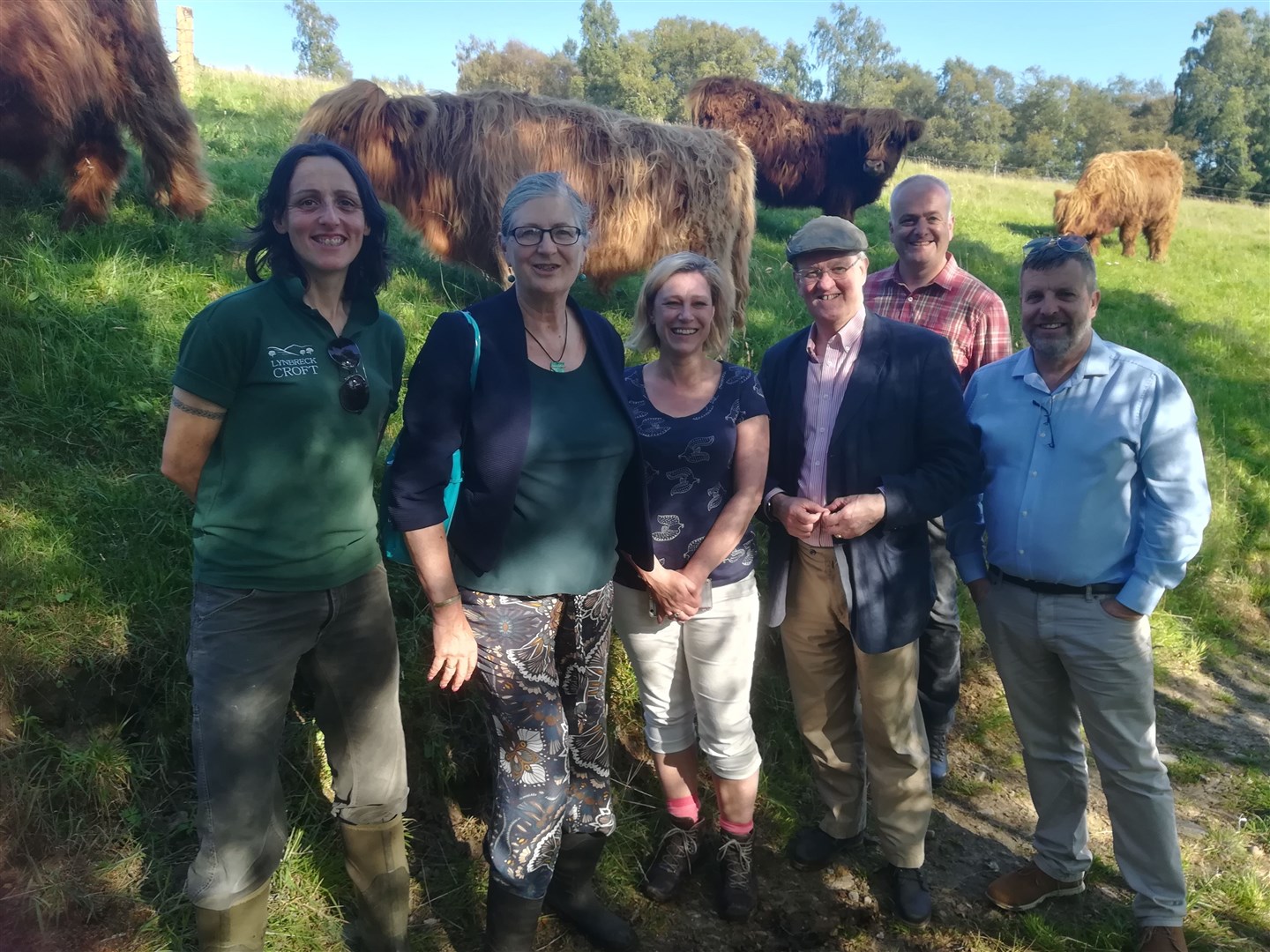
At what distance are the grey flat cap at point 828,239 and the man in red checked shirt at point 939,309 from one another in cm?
83

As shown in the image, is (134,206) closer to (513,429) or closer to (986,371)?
(513,429)

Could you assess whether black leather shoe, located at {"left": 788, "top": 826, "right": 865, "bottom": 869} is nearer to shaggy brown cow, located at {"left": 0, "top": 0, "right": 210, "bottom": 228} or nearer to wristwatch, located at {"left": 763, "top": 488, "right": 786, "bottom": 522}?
wristwatch, located at {"left": 763, "top": 488, "right": 786, "bottom": 522}

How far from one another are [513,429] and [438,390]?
21cm

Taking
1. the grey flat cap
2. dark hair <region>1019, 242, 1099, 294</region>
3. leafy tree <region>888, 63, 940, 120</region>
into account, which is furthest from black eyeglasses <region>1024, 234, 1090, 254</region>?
leafy tree <region>888, 63, 940, 120</region>

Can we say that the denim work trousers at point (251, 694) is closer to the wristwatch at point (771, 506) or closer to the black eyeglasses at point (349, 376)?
the black eyeglasses at point (349, 376)

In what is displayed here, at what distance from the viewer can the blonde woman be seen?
256cm

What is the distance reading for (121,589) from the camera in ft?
9.89

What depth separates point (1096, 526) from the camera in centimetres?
258

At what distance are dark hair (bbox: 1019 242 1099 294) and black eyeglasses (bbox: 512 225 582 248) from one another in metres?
1.47

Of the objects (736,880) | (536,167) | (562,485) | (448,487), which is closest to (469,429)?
(448,487)

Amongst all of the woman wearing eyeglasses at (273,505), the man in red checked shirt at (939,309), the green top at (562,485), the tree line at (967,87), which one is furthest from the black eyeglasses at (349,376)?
the tree line at (967,87)

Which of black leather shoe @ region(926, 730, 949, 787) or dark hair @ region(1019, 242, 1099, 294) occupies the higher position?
dark hair @ region(1019, 242, 1099, 294)

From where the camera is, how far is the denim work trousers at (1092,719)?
2.59 m

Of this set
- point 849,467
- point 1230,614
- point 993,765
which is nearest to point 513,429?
point 849,467
